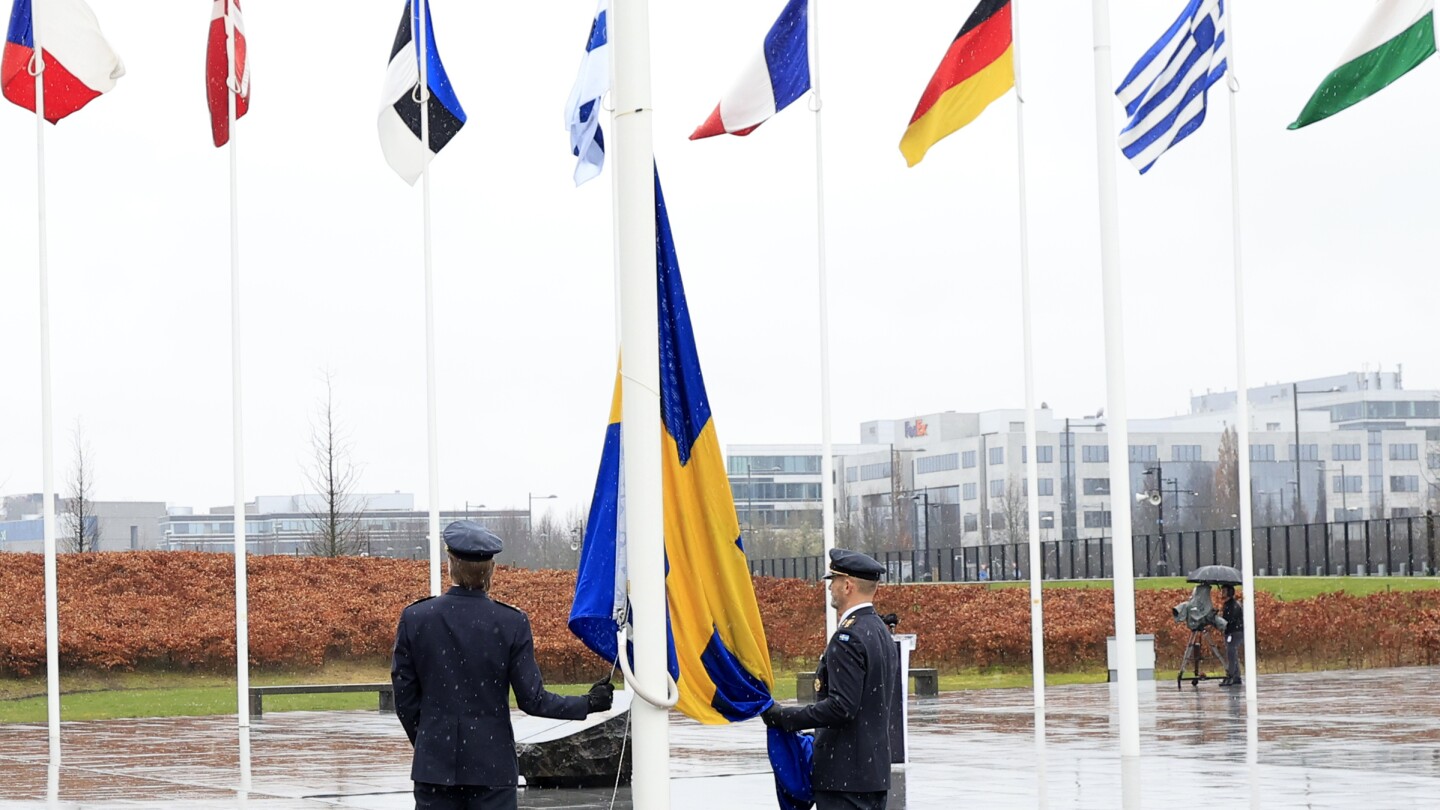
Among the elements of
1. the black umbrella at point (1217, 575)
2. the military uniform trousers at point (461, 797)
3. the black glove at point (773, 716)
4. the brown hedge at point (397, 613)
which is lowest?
the brown hedge at point (397, 613)

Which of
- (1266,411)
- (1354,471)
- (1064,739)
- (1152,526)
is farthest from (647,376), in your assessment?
(1266,411)

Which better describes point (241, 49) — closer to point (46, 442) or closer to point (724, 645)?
point (46, 442)

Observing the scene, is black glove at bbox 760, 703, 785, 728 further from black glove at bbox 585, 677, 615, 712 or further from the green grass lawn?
the green grass lawn

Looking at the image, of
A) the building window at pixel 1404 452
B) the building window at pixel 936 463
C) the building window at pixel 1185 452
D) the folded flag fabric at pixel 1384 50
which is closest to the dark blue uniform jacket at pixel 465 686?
the folded flag fabric at pixel 1384 50

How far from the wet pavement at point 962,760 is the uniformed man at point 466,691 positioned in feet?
19.1

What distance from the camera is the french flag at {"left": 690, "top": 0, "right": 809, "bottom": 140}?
62.1 ft

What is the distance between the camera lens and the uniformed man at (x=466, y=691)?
670 centimetres

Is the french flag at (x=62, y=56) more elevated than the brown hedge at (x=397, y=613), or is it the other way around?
the french flag at (x=62, y=56)

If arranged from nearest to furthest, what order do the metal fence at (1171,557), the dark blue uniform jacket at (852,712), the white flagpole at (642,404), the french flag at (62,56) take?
the white flagpole at (642,404) → the dark blue uniform jacket at (852,712) → the french flag at (62,56) → the metal fence at (1171,557)

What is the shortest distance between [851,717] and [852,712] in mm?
40

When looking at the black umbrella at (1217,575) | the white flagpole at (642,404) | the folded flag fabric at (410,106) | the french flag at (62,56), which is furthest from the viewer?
the black umbrella at (1217,575)

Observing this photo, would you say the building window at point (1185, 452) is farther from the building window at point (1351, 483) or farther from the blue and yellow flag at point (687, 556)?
the blue and yellow flag at point (687, 556)

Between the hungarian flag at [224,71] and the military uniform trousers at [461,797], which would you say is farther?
the hungarian flag at [224,71]

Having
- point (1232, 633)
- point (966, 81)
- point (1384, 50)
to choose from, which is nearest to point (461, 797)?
point (1384, 50)
